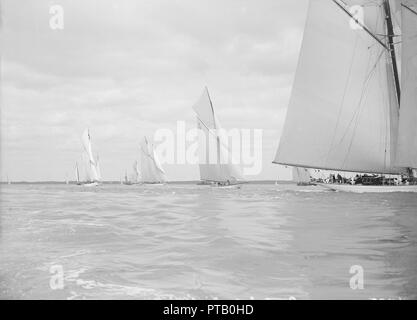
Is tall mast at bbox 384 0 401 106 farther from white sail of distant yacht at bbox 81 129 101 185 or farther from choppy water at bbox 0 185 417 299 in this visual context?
white sail of distant yacht at bbox 81 129 101 185

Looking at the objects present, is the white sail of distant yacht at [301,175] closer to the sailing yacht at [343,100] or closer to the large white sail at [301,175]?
the large white sail at [301,175]

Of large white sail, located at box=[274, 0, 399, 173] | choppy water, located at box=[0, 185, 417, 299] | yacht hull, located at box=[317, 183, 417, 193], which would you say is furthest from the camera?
yacht hull, located at box=[317, 183, 417, 193]

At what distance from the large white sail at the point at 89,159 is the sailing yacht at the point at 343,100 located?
3400 inches

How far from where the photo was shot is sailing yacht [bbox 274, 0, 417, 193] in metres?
39.0

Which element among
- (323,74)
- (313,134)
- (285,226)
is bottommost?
(285,226)

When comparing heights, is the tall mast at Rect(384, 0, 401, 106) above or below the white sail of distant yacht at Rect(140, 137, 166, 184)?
above

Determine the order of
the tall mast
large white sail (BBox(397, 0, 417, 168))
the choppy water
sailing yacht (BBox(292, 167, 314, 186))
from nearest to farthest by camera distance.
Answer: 1. the choppy water
2. large white sail (BBox(397, 0, 417, 168))
3. the tall mast
4. sailing yacht (BBox(292, 167, 314, 186))

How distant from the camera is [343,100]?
3928 centimetres

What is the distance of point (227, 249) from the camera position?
10516 millimetres

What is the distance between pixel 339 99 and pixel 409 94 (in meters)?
6.87

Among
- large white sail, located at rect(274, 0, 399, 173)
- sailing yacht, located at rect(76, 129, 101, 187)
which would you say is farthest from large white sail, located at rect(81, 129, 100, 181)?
large white sail, located at rect(274, 0, 399, 173)
